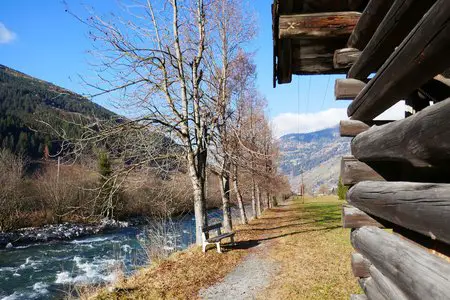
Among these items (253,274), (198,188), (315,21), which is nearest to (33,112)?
(198,188)

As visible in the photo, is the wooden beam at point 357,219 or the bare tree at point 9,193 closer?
the wooden beam at point 357,219

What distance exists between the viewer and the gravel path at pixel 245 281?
7375mm

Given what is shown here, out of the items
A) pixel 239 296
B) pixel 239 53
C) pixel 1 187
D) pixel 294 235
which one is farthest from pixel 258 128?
pixel 1 187

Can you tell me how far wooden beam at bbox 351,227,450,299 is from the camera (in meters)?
1.64

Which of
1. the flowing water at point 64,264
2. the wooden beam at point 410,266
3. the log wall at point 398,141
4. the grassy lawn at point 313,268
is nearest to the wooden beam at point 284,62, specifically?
the log wall at point 398,141

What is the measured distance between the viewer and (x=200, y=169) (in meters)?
12.2

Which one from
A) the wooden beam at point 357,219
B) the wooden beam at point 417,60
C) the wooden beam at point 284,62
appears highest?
the wooden beam at point 284,62

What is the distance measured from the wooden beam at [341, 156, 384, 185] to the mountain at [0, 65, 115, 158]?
5.21 m

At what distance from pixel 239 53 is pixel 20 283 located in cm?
1284

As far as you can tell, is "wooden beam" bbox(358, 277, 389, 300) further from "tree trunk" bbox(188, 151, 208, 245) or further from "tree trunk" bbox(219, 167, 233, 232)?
"tree trunk" bbox(219, 167, 233, 232)

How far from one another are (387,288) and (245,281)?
20.4 ft

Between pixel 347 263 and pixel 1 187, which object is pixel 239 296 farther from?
pixel 1 187

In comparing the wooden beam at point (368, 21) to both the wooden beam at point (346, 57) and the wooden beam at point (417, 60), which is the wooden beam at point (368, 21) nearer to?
the wooden beam at point (346, 57)

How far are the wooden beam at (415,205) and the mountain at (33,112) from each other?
5.64m
